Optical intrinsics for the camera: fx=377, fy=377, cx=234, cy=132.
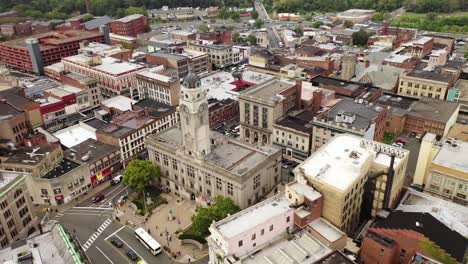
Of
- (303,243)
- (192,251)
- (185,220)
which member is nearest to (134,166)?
(185,220)

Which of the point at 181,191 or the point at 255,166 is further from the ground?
the point at 255,166

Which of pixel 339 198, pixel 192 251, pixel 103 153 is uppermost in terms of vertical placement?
pixel 339 198

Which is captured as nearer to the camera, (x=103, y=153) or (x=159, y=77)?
(x=103, y=153)

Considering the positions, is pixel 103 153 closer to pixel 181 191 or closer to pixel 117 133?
pixel 117 133

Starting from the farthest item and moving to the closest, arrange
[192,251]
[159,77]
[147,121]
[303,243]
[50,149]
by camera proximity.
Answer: [159,77] < [147,121] < [50,149] < [192,251] < [303,243]

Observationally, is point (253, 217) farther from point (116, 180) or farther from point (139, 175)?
point (116, 180)

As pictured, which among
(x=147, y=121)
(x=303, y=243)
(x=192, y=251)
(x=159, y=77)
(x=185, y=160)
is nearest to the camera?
(x=303, y=243)

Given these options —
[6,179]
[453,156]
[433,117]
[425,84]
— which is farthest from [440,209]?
[6,179]
